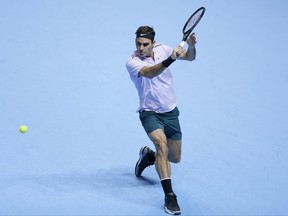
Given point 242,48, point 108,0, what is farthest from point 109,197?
point 108,0

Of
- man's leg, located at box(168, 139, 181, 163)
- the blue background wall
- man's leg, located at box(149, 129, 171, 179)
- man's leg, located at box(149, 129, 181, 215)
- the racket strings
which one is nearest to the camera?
man's leg, located at box(149, 129, 181, 215)

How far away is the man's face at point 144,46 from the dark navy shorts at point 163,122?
569 mm

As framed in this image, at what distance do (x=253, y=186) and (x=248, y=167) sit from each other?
41cm

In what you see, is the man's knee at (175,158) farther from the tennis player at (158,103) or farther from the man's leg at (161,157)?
the man's leg at (161,157)

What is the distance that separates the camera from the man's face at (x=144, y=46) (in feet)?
16.3

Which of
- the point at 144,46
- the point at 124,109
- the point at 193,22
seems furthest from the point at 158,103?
the point at 124,109

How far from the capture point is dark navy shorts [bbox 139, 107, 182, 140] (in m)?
5.02

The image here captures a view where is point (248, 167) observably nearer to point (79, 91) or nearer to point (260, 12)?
point (79, 91)

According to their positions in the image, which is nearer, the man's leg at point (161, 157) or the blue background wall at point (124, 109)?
the man's leg at point (161, 157)

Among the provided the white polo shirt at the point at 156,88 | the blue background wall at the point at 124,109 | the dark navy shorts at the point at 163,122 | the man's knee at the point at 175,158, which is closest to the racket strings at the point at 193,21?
the white polo shirt at the point at 156,88

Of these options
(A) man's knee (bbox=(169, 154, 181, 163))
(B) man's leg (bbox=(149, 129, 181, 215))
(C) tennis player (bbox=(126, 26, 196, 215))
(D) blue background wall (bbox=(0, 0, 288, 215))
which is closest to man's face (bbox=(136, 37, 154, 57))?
(C) tennis player (bbox=(126, 26, 196, 215))

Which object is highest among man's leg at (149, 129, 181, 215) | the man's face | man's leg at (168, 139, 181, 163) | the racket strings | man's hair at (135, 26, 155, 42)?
the racket strings

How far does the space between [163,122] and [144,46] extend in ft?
2.48

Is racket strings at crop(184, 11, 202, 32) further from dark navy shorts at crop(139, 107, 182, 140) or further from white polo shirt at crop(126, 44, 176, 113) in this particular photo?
dark navy shorts at crop(139, 107, 182, 140)
